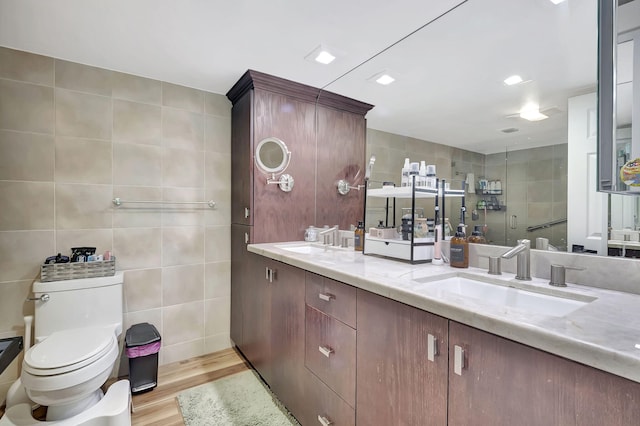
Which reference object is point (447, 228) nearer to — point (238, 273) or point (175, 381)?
point (238, 273)

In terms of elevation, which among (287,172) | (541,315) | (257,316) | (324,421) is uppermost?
(287,172)

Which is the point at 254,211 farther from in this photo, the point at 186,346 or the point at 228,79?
the point at 186,346

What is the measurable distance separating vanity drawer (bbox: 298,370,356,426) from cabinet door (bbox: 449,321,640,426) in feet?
1.72

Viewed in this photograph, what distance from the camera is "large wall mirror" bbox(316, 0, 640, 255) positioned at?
1.07 m

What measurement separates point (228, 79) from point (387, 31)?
48.0 inches

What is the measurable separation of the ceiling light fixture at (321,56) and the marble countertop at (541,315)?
1331 mm

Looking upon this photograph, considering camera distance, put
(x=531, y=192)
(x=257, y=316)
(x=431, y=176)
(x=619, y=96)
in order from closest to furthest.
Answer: (x=619, y=96) → (x=531, y=192) → (x=431, y=176) → (x=257, y=316)

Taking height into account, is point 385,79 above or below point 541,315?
above

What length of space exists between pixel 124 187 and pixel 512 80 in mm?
2435

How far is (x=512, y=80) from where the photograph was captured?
4.23 ft

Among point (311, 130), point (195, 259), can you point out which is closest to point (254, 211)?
point (195, 259)

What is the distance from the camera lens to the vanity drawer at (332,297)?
3.91ft

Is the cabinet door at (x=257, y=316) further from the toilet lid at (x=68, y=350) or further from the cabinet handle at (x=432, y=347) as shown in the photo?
the cabinet handle at (x=432, y=347)

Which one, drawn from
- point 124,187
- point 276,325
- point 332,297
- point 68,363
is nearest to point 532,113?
point 332,297
